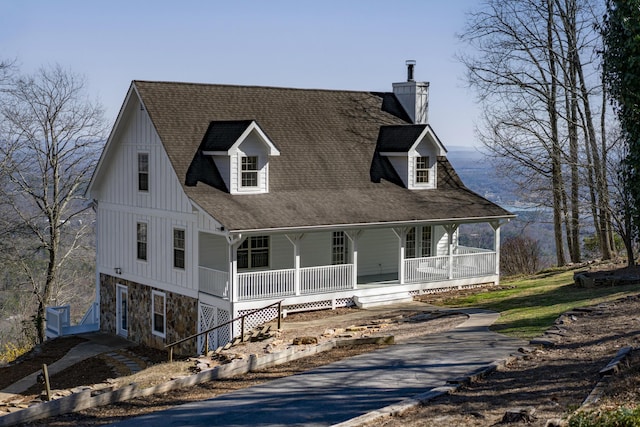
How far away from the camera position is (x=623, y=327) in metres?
18.4

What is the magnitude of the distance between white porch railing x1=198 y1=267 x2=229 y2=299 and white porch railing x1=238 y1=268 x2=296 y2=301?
0.43m

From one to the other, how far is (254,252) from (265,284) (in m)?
2.31

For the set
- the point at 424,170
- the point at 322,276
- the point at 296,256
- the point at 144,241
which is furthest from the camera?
the point at 424,170

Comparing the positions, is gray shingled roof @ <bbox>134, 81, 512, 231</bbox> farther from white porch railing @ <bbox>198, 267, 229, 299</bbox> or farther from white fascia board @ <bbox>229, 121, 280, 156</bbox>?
white porch railing @ <bbox>198, 267, 229, 299</bbox>

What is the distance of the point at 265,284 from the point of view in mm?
25391

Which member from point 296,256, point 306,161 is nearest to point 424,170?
point 306,161

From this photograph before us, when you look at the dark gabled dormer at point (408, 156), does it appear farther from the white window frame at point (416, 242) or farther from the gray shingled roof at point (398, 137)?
the white window frame at point (416, 242)

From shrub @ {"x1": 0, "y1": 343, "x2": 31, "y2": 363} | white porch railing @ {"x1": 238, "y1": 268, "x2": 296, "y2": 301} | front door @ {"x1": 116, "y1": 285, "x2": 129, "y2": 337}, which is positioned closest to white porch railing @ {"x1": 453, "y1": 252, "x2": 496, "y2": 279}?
white porch railing @ {"x1": 238, "y1": 268, "x2": 296, "y2": 301}

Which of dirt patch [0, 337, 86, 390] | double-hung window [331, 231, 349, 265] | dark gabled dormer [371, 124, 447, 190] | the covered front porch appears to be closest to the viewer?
the covered front porch

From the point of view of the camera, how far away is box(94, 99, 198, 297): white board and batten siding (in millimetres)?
26469

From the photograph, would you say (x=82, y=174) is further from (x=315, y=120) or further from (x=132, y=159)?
(x=315, y=120)

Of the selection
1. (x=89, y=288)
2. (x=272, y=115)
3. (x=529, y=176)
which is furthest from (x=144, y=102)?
(x=89, y=288)

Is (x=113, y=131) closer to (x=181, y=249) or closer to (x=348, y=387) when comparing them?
(x=181, y=249)

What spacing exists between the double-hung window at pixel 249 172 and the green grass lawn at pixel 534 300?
7404mm
